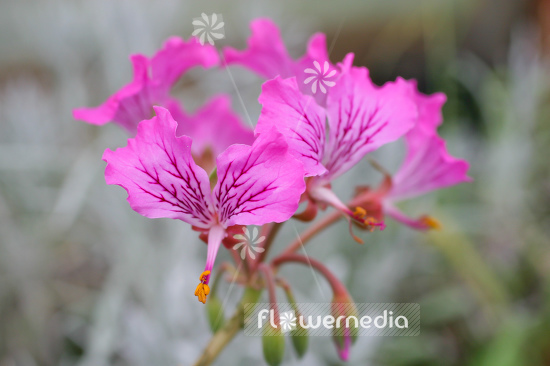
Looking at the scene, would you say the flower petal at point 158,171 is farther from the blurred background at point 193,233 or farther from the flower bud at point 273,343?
the blurred background at point 193,233

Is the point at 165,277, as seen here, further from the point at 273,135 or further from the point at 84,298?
the point at 273,135

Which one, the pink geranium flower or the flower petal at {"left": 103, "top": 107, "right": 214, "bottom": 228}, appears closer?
the flower petal at {"left": 103, "top": 107, "right": 214, "bottom": 228}

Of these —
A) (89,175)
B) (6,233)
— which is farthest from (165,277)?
(6,233)

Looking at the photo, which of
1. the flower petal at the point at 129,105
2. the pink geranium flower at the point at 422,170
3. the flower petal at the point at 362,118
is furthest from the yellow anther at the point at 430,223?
the flower petal at the point at 129,105

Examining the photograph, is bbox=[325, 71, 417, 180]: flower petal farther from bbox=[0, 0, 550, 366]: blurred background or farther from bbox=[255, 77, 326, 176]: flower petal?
bbox=[0, 0, 550, 366]: blurred background

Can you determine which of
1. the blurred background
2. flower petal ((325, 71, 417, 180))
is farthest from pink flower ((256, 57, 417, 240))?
the blurred background

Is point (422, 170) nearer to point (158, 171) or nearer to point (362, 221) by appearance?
point (362, 221)

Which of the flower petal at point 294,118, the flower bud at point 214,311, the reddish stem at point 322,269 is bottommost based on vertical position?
the flower bud at point 214,311
